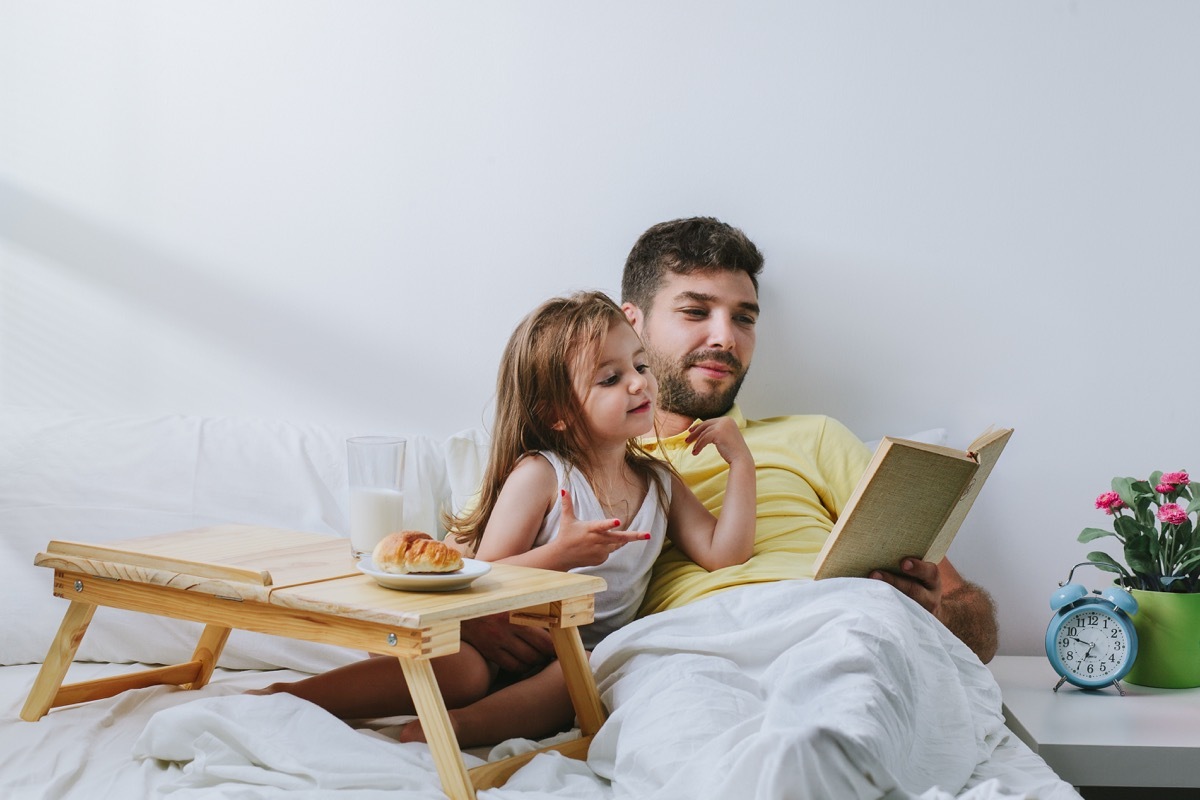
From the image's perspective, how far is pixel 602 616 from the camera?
157cm

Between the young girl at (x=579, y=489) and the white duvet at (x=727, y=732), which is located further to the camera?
the young girl at (x=579, y=489)

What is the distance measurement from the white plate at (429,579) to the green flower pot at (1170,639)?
1.09 meters

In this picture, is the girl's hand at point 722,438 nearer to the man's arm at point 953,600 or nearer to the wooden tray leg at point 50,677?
the man's arm at point 953,600

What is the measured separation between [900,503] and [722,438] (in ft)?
1.04

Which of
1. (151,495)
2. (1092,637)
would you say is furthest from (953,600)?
(151,495)

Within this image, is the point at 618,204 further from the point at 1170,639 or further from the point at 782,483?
the point at 1170,639

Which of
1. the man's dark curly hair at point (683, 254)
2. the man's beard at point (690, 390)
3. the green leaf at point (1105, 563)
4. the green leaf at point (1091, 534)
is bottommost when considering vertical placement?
the green leaf at point (1105, 563)

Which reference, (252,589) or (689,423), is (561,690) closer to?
(252,589)

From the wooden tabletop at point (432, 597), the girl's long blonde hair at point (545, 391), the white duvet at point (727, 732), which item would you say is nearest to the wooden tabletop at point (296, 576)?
the wooden tabletop at point (432, 597)

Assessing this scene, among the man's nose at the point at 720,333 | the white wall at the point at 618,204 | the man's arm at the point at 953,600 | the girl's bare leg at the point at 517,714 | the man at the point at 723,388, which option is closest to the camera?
the girl's bare leg at the point at 517,714

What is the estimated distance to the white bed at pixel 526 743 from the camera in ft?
3.44

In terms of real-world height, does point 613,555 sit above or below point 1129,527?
below

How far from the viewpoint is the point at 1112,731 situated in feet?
4.85

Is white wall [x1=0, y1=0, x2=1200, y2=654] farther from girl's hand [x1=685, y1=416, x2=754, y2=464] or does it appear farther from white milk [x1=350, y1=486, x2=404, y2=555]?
white milk [x1=350, y1=486, x2=404, y2=555]
